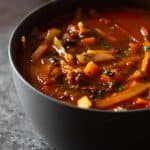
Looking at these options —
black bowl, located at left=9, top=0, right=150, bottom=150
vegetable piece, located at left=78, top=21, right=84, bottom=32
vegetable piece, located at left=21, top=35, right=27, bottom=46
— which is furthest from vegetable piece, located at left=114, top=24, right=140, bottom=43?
black bowl, located at left=9, top=0, right=150, bottom=150

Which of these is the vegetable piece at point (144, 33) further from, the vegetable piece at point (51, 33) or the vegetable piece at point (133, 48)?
the vegetable piece at point (51, 33)

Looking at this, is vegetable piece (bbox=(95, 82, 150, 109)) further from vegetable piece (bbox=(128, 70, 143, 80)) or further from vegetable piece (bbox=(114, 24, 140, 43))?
vegetable piece (bbox=(114, 24, 140, 43))

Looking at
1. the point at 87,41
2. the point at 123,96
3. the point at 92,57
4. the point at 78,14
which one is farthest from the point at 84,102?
the point at 78,14

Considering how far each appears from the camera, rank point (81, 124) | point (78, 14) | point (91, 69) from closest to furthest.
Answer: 1. point (81, 124)
2. point (91, 69)
3. point (78, 14)

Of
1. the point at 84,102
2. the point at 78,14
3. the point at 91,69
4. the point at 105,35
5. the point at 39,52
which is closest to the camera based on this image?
the point at 84,102

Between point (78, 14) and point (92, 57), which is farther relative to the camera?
point (78, 14)

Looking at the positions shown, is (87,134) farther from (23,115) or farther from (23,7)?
(23,7)

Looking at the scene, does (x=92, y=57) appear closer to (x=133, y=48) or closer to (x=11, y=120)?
(x=133, y=48)
